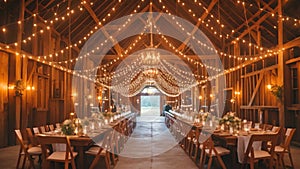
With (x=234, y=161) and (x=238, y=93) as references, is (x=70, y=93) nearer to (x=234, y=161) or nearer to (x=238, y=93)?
(x=238, y=93)

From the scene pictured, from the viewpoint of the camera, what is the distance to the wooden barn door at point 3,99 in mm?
7747

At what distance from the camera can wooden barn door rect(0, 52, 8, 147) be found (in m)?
7.75

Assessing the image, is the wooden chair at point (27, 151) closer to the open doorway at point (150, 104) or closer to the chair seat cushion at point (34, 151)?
the chair seat cushion at point (34, 151)

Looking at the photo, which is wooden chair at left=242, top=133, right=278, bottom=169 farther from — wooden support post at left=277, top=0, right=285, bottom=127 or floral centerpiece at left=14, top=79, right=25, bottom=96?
floral centerpiece at left=14, top=79, right=25, bottom=96

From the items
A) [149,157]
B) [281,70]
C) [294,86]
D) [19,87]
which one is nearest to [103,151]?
[149,157]

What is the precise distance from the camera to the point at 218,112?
45.8 feet

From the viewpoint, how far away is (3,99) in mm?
7805

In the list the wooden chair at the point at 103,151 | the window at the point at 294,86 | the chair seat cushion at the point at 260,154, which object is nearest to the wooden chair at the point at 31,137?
the wooden chair at the point at 103,151

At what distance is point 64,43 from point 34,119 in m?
4.24

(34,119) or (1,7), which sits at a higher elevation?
(1,7)

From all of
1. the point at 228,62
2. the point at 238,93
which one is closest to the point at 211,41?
the point at 228,62

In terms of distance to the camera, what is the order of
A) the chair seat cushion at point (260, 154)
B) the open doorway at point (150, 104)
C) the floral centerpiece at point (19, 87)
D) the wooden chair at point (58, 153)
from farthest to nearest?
the open doorway at point (150, 104)
the floral centerpiece at point (19, 87)
the chair seat cushion at point (260, 154)
the wooden chair at point (58, 153)

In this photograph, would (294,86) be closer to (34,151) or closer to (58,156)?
(58,156)

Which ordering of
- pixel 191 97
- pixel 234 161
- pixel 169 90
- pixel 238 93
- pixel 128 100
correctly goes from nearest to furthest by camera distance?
pixel 234 161 < pixel 238 93 < pixel 191 97 < pixel 169 90 < pixel 128 100
